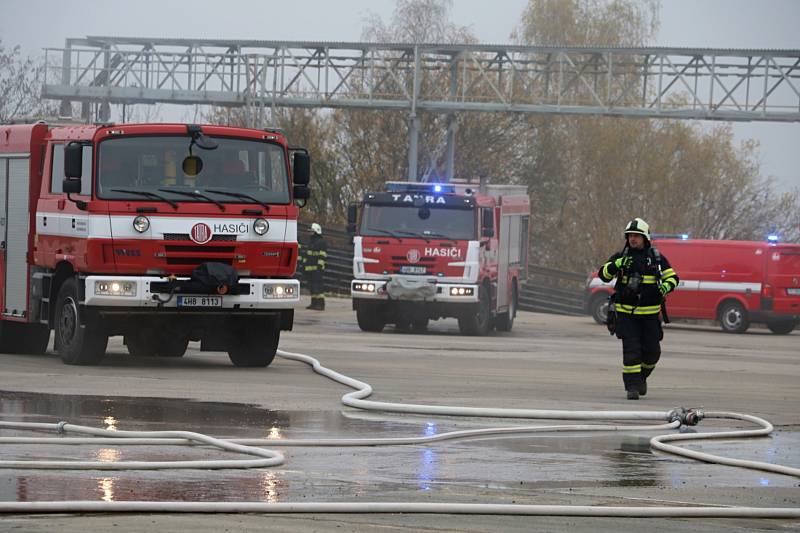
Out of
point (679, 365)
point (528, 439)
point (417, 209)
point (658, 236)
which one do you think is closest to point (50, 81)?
point (658, 236)

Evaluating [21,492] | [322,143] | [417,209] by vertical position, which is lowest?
[21,492]

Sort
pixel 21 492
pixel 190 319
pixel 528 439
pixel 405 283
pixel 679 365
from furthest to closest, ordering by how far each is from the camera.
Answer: pixel 405 283, pixel 679 365, pixel 190 319, pixel 528 439, pixel 21 492

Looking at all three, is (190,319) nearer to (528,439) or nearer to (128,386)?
(128,386)

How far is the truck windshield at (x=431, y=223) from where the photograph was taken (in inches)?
1008

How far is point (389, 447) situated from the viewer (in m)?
10.3

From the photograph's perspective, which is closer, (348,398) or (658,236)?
(348,398)

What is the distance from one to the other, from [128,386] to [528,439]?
4570mm

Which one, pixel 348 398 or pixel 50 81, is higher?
pixel 50 81

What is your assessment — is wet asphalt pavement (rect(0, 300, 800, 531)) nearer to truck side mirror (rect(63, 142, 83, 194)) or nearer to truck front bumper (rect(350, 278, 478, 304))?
truck side mirror (rect(63, 142, 83, 194))

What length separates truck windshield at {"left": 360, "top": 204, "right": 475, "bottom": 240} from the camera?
84.0 feet

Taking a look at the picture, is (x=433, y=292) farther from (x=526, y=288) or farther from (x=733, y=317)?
(x=526, y=288)

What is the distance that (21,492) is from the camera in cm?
789

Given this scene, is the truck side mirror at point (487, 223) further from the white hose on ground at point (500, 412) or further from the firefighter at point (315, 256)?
the white hose on ground at point (500, 412)

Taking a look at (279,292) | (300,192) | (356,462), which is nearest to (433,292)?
(300,192)
